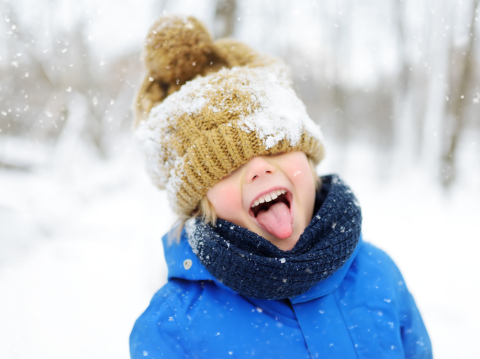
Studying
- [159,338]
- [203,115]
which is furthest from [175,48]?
[159,338]

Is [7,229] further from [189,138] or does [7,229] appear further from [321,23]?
[321,23]

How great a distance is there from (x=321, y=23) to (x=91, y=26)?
563 cm

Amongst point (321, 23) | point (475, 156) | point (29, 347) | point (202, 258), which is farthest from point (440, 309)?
point (475, 156)

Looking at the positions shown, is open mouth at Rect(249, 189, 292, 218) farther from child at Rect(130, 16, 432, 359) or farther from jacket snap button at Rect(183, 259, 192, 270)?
jacket snap button at Rect(183, 259, 192, 270)

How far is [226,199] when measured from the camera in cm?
113

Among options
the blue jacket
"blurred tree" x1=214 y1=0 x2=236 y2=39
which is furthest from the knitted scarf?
"blurred tree" x1=214 y1=0 x2=236 y2=39

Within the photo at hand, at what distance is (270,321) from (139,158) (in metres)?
0.95

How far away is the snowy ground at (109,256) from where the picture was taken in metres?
2.48

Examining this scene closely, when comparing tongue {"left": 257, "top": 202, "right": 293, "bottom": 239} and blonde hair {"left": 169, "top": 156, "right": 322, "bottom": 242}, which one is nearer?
tongue {"left": 257, "top": 202, "right": 293, "bottom": 239}

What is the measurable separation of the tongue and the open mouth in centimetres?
4

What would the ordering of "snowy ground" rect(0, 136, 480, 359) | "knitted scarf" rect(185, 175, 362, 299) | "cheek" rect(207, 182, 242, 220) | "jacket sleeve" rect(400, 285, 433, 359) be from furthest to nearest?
"snowy ground" rect(0, 136, 480, 359)
"jacket sleeve" rect(400, 285, 433, 359)
"cheek" rect(207, 182, 242, 220)
"knitted scarf" rect(185, 175, 362, 299)

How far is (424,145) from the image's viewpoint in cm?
780

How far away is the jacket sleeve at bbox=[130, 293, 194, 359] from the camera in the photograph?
41.8 inches

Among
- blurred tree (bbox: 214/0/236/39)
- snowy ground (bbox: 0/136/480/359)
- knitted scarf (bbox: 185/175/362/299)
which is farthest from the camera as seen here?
blurred tree (bbox: 214/0/236/39)
